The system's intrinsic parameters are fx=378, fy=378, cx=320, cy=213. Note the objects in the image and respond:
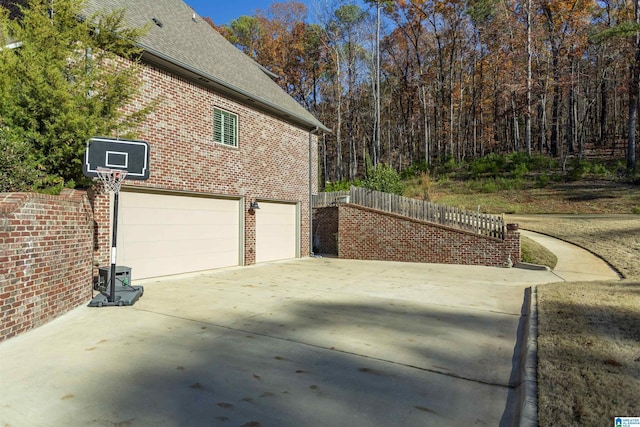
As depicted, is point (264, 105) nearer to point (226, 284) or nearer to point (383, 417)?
point (226, 284)

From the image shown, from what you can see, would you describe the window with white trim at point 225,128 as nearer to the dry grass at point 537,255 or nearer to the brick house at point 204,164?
the brick house at point 204,164

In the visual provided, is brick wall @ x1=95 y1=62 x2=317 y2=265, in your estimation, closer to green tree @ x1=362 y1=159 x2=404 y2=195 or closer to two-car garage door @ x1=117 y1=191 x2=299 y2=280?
two-car garage door @ x1=117 y1=191 x2=299 y2=280

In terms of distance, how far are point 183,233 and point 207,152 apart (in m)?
2.41

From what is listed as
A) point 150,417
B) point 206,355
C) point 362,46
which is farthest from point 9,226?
point 362,46

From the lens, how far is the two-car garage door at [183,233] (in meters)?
8.98

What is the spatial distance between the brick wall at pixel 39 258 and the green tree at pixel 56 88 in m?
0.91

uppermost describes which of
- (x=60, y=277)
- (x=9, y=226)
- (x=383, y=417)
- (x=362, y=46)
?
(x=362, y=46)

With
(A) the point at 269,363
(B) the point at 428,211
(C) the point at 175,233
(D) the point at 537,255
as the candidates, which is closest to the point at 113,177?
(C) the point at 175,233

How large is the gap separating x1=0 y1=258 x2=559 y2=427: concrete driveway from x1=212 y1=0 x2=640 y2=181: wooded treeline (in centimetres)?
2255

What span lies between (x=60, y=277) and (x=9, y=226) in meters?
1.35

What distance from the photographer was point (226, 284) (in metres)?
8.82

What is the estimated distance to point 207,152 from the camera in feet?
35.7

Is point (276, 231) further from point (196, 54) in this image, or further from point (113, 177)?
point (113, 177)

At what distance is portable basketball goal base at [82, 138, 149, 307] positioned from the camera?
21.0 ft
